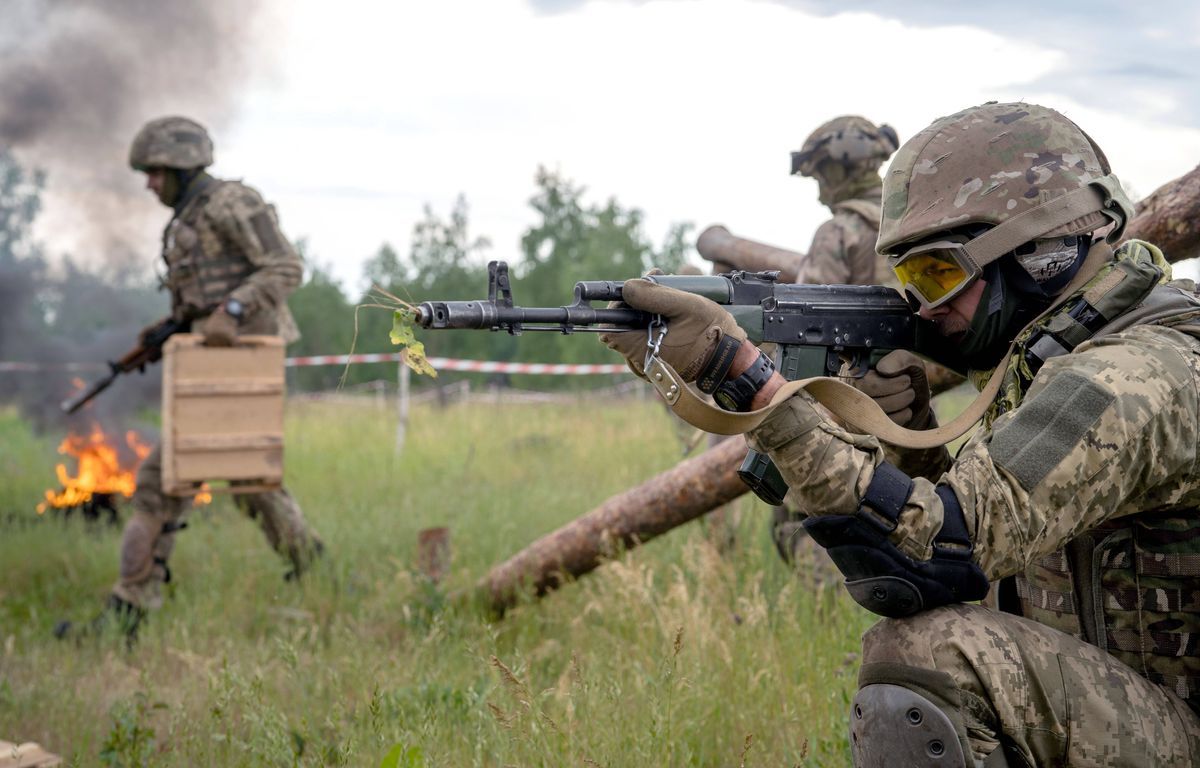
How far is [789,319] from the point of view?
8.46 ft

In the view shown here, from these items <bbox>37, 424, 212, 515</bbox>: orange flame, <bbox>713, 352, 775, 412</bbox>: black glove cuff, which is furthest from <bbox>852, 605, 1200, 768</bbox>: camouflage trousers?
<bbox>37, 424, 212, 515</bbox>: orange flame

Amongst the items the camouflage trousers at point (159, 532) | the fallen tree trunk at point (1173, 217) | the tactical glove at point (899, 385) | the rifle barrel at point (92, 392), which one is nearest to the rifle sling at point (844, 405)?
the tactical glove at point (899, 385)

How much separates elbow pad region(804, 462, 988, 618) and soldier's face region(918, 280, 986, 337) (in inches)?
19.5

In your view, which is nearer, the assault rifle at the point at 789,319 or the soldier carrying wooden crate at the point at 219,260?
the assault rifle at the point at 789,319

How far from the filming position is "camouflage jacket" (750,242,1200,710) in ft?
6.62

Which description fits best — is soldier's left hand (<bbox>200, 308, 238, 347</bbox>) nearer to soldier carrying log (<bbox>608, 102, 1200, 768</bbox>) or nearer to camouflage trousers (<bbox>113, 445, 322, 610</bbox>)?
camouflage trousers (<bbox>113, 445, 322, 610</bbox>)

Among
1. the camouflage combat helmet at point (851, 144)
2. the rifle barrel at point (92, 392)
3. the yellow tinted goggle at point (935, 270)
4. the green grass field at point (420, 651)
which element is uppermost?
the camouflage combat helmet at point (851, 144)

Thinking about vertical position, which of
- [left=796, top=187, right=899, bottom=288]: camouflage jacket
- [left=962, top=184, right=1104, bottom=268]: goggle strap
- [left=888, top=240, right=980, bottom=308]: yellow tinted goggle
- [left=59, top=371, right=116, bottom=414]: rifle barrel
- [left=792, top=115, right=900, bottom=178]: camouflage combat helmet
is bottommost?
[left=59, top=371, right=116, bottom=414]: rifle barrel

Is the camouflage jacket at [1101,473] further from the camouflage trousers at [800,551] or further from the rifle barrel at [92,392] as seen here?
the rifle barrel at [92,392]

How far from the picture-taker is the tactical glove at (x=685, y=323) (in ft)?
7.33

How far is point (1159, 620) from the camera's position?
2252mm

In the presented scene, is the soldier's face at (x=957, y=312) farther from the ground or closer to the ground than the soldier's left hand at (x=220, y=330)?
farther from the ground

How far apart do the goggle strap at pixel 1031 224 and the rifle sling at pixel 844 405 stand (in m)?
0.15

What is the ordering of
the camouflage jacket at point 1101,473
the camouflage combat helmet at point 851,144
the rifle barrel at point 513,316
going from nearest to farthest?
the camouflage jacket at point 1101,473
the rifle barrel at point 513,316
the camouflage combat helmet at point 851,144
